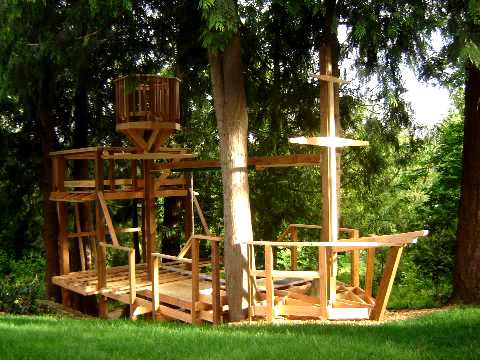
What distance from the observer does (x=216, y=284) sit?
8.05 m

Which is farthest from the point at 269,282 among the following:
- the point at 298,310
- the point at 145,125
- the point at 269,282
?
the point at 145,125

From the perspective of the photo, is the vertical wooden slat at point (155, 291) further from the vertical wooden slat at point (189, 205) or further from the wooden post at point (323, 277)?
the vertical wooden slat at point (189, 205)

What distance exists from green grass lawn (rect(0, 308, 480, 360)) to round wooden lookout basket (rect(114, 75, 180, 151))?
194 inches

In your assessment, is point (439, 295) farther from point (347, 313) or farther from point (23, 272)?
point (23, 272)

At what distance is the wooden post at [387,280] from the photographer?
265 inches

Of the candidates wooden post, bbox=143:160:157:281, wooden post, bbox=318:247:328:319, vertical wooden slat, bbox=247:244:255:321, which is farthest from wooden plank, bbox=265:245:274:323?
wooden post, bbox=143:160:157:281

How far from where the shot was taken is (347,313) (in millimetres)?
7316

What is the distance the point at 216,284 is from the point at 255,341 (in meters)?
2.76

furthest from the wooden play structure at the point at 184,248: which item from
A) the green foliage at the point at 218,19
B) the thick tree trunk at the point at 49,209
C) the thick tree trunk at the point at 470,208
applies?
the thick tree trunk at the point at 470,208

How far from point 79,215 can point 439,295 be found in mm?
9218

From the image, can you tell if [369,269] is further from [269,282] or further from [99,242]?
[99,242]

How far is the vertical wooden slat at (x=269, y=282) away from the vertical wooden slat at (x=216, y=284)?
3.25 feet

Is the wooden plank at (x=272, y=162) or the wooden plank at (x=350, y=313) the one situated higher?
the wooden plank at (x=272, y=162)

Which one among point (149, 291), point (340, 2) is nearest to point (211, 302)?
point (149, 291)
